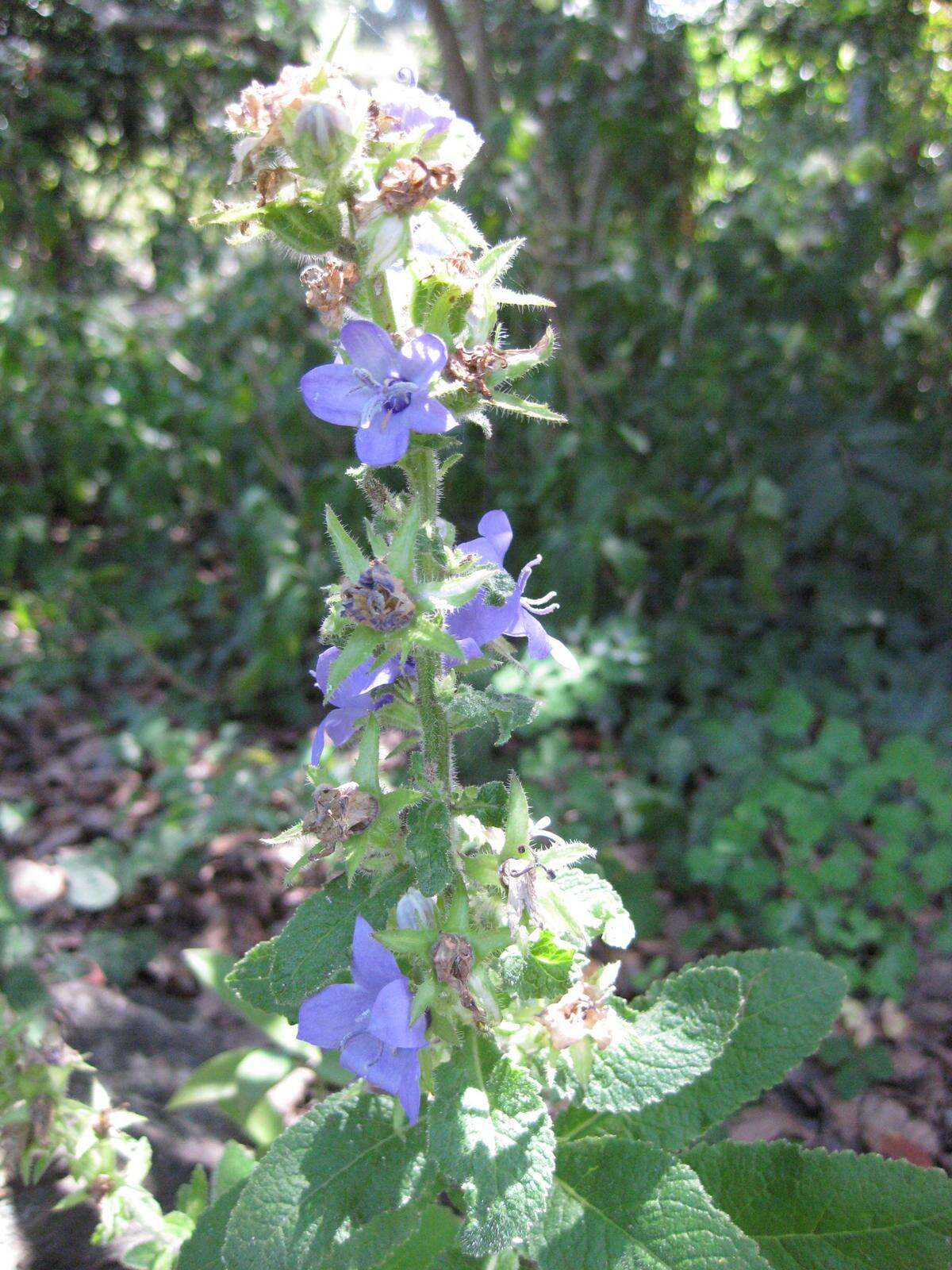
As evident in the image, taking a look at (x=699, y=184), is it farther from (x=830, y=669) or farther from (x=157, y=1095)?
(x=157, y=1095)

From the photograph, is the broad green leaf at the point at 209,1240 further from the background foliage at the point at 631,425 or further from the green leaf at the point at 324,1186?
the background foliage at the point at 631,425

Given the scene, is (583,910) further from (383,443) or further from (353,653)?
(383,443)

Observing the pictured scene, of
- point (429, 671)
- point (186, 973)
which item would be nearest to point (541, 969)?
point (429, 671)

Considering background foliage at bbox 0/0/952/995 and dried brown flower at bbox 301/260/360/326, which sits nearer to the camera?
dried brown flower at bbox 301/260/360/326

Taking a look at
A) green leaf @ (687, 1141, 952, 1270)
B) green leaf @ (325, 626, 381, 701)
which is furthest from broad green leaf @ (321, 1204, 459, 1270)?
green leaf @ (325, 626, 381, 701)

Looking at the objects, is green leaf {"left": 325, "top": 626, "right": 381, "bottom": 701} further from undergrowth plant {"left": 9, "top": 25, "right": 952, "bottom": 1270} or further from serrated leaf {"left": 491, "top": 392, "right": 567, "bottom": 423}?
serrated leaf {"left": 491, "top": 392, "right": 567, "bottom": 423}

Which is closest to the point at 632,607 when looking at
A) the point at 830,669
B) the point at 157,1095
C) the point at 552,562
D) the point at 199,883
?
the point at 552,562
